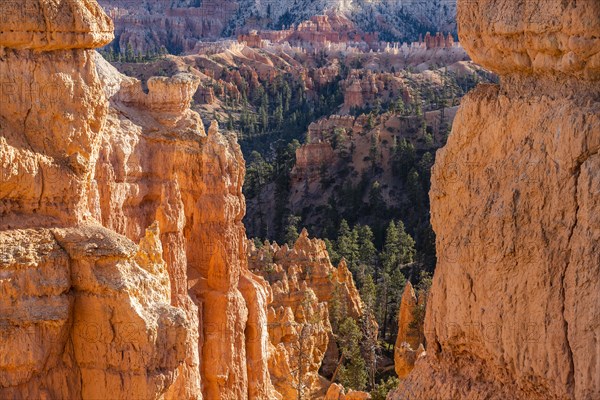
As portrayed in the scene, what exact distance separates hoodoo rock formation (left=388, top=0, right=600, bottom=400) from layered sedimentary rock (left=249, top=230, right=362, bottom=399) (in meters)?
16.7

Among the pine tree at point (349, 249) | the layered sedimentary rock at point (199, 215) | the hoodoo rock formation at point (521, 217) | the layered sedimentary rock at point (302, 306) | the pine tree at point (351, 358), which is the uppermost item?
the hoodoo rock formation at point (521, 217)

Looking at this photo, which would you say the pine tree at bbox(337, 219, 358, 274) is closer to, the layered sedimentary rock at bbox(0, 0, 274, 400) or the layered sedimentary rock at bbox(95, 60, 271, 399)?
the layered sedimentary rock at bbox(95, 60, 271, 399)

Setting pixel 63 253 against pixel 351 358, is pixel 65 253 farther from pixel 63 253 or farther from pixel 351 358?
pixel 351 358

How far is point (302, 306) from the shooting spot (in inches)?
1153

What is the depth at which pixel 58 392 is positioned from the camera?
9.98 metres

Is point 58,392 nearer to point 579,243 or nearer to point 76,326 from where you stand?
point 76,326

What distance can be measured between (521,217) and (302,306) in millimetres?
23192

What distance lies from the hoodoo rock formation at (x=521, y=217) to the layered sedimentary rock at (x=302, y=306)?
1671cm

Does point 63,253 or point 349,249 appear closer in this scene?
point 63,253

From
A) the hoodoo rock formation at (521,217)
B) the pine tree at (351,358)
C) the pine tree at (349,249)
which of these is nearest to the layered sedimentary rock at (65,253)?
the hoodoo rock formation at (521,217)

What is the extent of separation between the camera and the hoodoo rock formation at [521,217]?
19.5ft

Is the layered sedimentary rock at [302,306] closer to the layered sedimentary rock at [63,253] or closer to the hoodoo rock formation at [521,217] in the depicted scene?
the layered sedimentary rock at [63,253]

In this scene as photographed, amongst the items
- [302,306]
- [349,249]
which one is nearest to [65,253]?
[302,306]

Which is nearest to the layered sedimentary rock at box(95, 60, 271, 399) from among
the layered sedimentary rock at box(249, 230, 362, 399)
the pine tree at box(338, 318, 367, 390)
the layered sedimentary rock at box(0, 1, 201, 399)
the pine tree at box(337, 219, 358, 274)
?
the layered sedimentary rock at box(249, 230, 362, 399)
